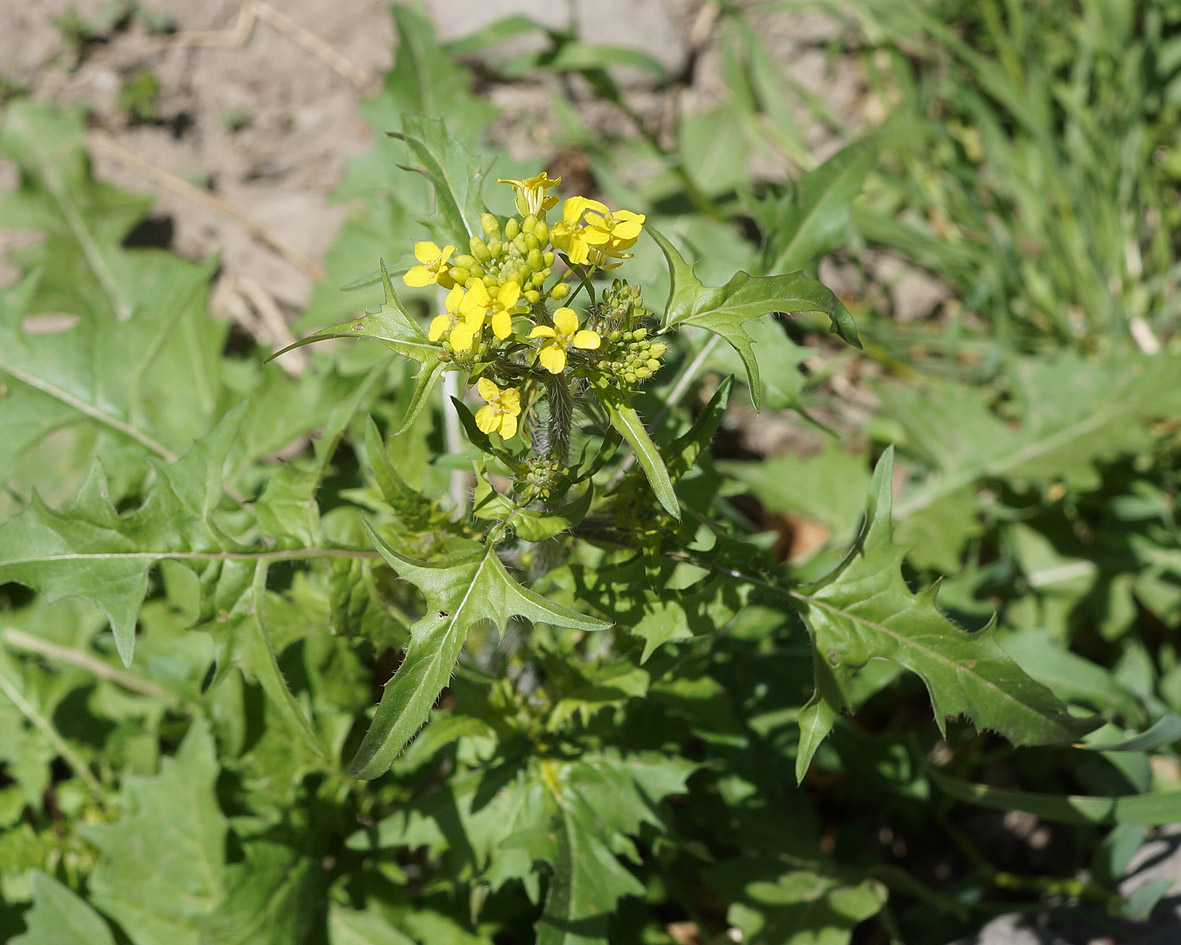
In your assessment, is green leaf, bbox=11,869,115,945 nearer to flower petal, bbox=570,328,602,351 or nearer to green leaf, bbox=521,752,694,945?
green leaf, bbox=521,752,694,945

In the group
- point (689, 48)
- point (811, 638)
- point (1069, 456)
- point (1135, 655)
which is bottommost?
point (1135, 655)

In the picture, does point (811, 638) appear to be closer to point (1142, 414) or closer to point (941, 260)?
point (1142, 414)

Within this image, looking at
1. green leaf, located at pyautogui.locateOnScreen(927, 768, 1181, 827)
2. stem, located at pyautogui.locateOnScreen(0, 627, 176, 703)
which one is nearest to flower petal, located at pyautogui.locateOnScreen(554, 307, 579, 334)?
green leaf, located at pyautogui.locateOnScreen(927, 768, 1181, 827)

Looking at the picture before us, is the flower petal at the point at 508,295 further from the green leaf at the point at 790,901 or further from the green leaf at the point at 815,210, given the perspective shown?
the green leaf at the point at 790,901

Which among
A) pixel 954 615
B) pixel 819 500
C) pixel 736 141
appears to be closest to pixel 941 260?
pixel 736 141

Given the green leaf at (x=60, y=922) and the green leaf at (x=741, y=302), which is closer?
the green leaf at (x=741, y=302)

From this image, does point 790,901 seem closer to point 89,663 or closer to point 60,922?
point 60,922

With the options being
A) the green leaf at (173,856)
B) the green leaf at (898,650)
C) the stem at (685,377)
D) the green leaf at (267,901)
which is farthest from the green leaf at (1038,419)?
the green leaf at (173,856)
